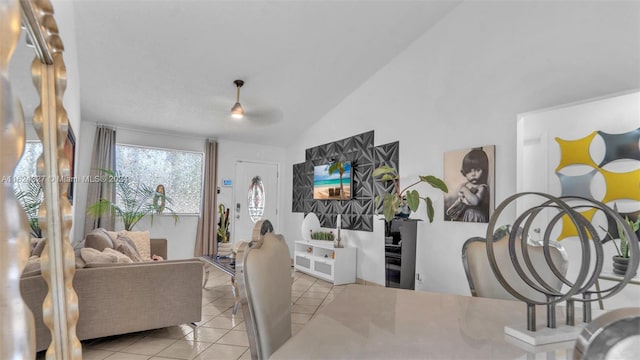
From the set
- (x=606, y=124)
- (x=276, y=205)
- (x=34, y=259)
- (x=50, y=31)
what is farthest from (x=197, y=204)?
(x=606, y=124)

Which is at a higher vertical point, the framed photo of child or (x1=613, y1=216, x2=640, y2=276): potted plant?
the framed photo of child

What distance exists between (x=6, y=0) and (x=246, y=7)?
9.96ft

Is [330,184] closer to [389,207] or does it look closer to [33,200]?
[389,207]

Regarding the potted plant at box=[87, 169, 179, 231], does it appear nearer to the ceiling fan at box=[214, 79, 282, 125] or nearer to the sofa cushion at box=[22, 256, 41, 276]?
the ceiling fan at box=[214, 79, 282, 125]

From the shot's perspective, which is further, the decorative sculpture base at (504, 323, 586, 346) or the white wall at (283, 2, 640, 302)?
the white wall at (283, 2, 640, 302)

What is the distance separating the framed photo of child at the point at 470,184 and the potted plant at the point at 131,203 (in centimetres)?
445

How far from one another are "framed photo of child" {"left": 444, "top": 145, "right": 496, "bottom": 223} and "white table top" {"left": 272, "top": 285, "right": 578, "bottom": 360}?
7.15 feet

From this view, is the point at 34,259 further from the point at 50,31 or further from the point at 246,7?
the point at 246,7

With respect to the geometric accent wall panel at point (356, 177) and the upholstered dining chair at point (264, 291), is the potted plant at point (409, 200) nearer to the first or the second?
the geometric accent wall panel at point (356, 177)

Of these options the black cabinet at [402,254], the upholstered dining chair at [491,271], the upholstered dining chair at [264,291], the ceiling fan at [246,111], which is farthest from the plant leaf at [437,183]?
the upholstered dining chair at [264,291]

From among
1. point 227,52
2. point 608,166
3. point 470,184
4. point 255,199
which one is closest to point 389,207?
point 470,184

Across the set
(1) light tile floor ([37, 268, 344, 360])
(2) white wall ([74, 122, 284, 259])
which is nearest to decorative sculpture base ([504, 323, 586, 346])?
(1) light tile floor ([37, 268, 344, 360])

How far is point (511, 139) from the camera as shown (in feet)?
10.1

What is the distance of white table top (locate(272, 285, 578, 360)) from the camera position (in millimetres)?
793
